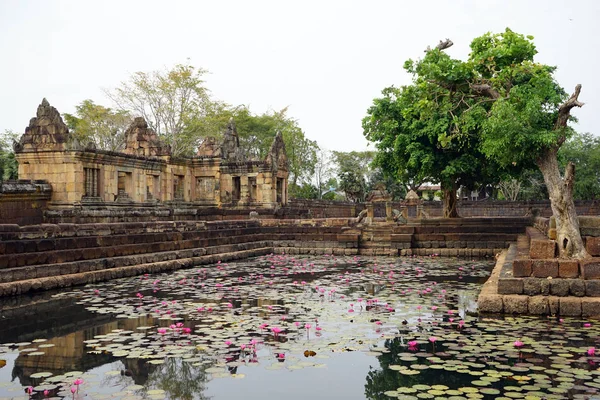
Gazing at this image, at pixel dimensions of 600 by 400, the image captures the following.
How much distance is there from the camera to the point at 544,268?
26.3 ft

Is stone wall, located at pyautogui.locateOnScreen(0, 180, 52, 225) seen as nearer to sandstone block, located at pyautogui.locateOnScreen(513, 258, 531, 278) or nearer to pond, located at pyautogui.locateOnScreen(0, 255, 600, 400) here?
pond, located at pyautogui.locateOnScreen(0, 255, 600, 400)

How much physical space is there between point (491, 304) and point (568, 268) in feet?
3.92

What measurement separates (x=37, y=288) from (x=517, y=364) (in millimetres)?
7654

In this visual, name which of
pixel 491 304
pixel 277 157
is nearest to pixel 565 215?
pixel 491 304

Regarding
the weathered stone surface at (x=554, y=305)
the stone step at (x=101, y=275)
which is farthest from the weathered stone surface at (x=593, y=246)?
the stone step at (x=101, y=275)

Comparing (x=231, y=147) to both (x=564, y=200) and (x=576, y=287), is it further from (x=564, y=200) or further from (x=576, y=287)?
(x=576, y=287)

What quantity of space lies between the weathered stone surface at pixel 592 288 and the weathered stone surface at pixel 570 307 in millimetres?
244

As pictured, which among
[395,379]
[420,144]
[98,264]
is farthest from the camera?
[420,144]

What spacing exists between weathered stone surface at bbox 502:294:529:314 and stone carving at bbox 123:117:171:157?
65.5 feet

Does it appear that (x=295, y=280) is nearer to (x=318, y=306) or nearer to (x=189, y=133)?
(x=318, y=306)

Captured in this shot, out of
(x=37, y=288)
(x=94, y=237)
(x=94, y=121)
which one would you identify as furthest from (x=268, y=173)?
(x=94, y=121)

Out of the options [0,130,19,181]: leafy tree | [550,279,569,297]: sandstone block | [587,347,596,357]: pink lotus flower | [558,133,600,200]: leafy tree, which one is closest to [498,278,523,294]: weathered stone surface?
[550,279,569,297]: sandstone block

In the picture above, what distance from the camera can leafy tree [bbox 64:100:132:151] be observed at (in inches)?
1638

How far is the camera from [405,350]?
5.87 metres
